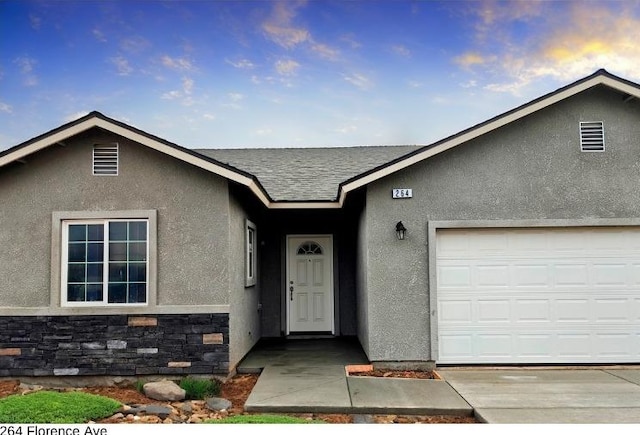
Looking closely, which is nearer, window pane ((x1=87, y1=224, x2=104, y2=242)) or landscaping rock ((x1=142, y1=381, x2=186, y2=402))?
landscaping rock ((x1=142, y1=381, x2=186, y2=402))

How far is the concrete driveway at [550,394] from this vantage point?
17.4 ft

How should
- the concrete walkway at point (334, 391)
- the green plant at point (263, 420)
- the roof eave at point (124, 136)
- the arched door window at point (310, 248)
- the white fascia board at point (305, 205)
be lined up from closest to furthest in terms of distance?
the green plant at point (263, 420), the concrete walkway at point (334, 391), the roof eave at point (124, 136), the white fascia board at point (305, 205), the arched door window at point (310, 248)

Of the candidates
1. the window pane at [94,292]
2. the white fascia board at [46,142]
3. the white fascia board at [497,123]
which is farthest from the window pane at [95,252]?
the white fascia board at [497,123]

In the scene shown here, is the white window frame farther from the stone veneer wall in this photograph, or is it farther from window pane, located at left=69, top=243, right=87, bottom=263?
the stone veneer wall

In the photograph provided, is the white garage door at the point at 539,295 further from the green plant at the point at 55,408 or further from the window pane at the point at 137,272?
the green plant at the point at 55,408

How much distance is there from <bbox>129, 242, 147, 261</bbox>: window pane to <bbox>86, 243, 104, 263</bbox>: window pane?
415mm

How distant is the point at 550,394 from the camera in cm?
619

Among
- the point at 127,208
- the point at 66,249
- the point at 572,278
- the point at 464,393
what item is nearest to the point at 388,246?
the point at 464,393

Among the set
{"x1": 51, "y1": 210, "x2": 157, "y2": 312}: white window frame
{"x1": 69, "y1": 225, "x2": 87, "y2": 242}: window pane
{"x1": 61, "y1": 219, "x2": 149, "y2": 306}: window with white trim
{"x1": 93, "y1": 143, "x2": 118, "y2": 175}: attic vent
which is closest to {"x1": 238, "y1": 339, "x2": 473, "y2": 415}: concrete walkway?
{"x1": 51, "y1": 210, "x2": 157, "y2": 312}: white window frame

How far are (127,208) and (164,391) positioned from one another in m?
2.71

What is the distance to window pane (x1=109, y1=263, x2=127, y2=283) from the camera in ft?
23.8

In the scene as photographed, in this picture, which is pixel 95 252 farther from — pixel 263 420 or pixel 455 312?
pixel 455 312

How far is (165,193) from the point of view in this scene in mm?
7414

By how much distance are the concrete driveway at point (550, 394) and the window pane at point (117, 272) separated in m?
4.95
